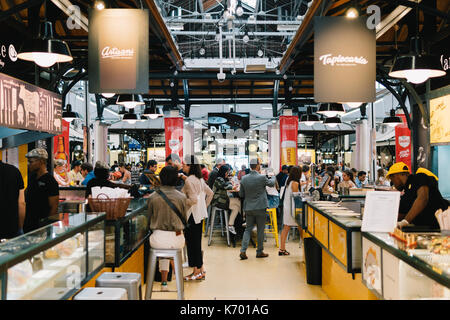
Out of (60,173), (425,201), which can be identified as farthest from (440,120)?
(60,173)

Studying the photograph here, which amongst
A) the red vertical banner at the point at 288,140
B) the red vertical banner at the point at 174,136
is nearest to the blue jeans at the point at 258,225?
the red vertical banner at the point at 174,136

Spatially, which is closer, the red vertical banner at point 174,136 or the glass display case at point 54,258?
the glass display case at point 54,258

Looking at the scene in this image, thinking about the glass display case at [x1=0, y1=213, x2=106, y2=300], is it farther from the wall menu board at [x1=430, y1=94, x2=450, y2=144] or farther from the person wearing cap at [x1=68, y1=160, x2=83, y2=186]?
the person wearing cap at [x1=68, y1=160, x2=83, y2=186]

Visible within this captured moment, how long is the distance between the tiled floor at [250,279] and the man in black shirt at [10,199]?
6.39ft

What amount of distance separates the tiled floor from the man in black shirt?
1948 millimetres

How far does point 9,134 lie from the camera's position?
7414 millimetres

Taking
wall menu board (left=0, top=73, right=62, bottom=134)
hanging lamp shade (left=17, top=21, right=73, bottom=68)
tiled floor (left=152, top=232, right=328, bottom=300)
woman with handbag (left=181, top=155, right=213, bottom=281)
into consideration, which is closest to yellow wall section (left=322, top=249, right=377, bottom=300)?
tiled floor (left=152, top=232, right=328, bottom=300)

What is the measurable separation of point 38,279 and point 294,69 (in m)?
10.1

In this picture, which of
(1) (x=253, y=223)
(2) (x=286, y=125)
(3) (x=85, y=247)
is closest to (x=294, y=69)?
(2) (x=286, y=125)

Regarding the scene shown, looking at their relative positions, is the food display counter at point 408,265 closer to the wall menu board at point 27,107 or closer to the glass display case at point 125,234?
the glass display case at point 125,234

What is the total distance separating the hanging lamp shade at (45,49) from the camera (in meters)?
4.61

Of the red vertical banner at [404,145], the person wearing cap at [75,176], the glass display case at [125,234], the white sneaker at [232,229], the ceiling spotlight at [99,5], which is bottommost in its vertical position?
the white sneaker at [232,229]
